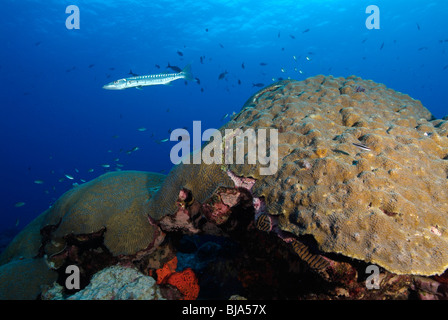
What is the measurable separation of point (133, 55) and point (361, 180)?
59.4m

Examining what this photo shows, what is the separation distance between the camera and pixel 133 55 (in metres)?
52.1

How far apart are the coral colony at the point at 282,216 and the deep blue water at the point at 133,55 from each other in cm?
971

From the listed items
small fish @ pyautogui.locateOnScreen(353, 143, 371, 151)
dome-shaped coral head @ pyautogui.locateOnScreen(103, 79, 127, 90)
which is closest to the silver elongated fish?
dome-shaped coral head @ pyautogui.locateOnScreen(103, 79, 127, 90)

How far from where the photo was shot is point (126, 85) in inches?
284

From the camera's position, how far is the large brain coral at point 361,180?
2412mm

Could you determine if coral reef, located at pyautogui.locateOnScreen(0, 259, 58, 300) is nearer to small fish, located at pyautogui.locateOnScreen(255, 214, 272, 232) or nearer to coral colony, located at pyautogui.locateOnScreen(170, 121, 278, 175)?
coral colony, located at pyautogui.locateOnScreen(170, 121, 278, 175)

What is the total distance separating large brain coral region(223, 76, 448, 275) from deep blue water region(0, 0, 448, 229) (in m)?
11.7

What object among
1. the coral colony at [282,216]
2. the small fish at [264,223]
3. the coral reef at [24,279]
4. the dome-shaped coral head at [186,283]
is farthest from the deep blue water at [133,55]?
the small fish at [264,223]

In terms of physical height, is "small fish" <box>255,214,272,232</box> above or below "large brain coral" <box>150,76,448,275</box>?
below

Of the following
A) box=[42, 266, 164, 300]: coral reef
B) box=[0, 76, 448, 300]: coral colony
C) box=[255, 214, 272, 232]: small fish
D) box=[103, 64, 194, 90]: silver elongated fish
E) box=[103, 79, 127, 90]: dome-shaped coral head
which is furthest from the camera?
box=[103, 64, 194, 90]: silver elongated fish

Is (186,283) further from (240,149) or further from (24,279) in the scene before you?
(24,279)

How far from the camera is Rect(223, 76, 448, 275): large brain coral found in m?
2.41

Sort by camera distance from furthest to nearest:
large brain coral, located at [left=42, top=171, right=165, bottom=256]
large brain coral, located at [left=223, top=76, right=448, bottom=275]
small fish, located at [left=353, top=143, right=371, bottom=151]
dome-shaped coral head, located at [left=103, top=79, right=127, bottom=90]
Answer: dome-shaped coral head, located at [left=103, top=79, right=127, bottom=90] → large brain coral, located at [left=42, top=171, right=165, bottom=256] → small fish, located at [left=353, top=143, right=371, bottom=151] → large brain coral, located at [left=223, top=76, right=448, bottom=275]

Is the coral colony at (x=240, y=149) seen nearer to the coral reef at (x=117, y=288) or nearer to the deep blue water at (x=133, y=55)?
the coral reef at (x=117, y=288)
